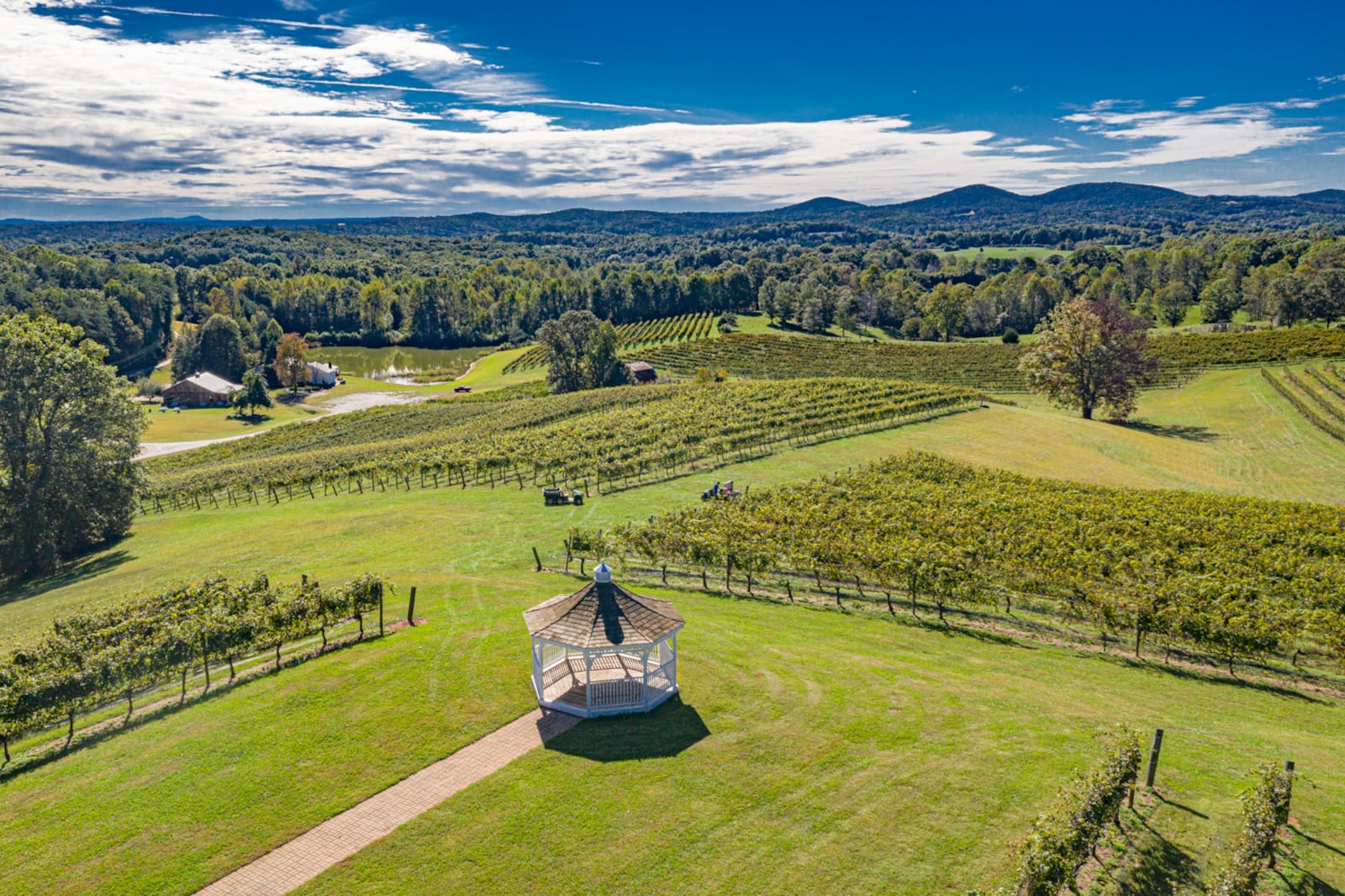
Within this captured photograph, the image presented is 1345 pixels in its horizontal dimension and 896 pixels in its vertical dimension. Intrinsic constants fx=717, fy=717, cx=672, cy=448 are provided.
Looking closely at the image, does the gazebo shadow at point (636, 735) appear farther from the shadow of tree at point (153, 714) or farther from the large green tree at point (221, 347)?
the large green tree at point (221, 347)

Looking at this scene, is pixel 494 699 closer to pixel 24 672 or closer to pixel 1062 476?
pixel 24 672

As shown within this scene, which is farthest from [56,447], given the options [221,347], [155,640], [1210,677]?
[221,347]

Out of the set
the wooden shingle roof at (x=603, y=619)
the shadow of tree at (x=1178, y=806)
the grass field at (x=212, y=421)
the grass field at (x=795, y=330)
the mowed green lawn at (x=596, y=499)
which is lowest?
the grass field at (x=212, y=421)

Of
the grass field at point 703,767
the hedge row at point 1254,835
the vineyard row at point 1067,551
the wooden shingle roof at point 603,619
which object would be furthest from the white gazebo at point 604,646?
the hedge row at point 1254,835

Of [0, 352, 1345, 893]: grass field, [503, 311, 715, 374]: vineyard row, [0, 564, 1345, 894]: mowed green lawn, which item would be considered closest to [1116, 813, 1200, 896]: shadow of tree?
[0, 352, 1345, 893]: grass field

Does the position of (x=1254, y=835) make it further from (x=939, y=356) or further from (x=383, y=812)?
(x=939, y=356)

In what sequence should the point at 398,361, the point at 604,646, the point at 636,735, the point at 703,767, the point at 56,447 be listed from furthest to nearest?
the point at 398,361, the point at 56,447, the point at 604,646, the point at 636,735, the point at 703,767
